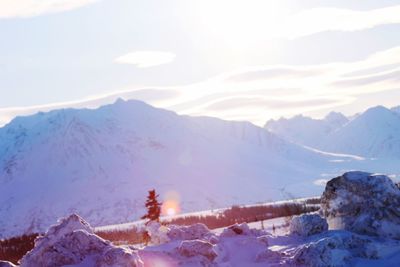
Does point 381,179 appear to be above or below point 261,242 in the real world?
above

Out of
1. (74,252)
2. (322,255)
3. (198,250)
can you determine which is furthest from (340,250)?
(74,252)

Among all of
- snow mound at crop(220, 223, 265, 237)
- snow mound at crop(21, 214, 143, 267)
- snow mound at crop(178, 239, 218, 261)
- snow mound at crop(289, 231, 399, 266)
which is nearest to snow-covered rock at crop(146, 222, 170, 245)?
snow mound at crop(220, 223, 265, 237)

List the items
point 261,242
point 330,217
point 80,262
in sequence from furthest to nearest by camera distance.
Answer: point 330,217, point 261,242, point 80,262

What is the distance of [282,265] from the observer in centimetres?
2294

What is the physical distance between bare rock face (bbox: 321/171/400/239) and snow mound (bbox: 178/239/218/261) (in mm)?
8938

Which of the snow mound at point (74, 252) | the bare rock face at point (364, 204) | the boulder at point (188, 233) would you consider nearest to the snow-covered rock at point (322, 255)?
the bare rock face at point (364, 204)

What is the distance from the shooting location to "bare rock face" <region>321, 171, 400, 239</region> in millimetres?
28391

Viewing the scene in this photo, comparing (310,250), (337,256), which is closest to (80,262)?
(310,250)

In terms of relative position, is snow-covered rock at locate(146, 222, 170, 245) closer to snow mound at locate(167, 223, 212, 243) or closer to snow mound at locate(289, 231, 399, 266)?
snow mound at locate(167, 223, 212, 243)

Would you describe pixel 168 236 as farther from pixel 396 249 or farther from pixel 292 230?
pixel 396 249

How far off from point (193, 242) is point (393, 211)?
10795 millimetres

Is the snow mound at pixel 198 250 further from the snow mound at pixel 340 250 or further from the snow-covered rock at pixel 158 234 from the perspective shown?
the snow-covered rock at pixel 158 234

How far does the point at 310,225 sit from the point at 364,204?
3.42 metres

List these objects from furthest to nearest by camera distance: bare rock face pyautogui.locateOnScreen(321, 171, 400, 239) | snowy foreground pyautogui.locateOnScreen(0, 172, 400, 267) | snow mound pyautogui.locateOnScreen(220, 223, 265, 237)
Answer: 1. bare rock face pyautogui.locateOnScreen(321, 171, 400, 239)
2. snow mound pyautogui.locateOnScreen(220, 223, 265, 237)
3. snowy foreground pyautogui.locateOnScreen(0, 172, 400, 267)
